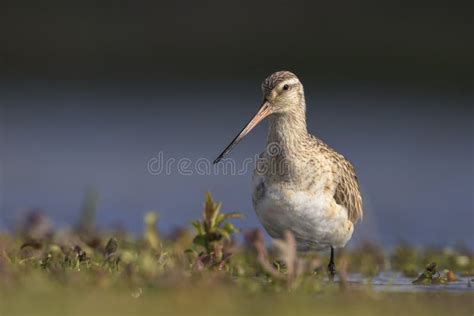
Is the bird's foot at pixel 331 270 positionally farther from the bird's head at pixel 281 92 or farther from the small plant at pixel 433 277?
the bird's head at pixel 281 92

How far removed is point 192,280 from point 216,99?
1594 cm

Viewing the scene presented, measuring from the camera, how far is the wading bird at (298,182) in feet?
29.8

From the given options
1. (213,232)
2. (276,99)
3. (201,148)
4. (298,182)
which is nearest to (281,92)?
(276,99)

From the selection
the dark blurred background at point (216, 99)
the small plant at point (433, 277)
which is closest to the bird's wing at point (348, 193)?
the small plant at point (433, 277)

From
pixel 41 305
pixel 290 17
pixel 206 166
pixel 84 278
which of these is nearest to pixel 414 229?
pixel 206 166

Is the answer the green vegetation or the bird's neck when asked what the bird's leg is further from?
the bird's neck

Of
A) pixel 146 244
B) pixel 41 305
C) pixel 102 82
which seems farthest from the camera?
pixel 102 82

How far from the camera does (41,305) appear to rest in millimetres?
6078

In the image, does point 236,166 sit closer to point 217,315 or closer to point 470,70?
point 470,70

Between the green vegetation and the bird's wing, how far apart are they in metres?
0.55

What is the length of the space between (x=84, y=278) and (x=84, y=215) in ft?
13.7

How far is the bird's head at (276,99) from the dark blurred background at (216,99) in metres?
4.85

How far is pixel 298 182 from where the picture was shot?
9.19 meters

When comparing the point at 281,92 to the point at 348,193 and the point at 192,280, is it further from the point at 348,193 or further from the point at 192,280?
the point at 192,280
